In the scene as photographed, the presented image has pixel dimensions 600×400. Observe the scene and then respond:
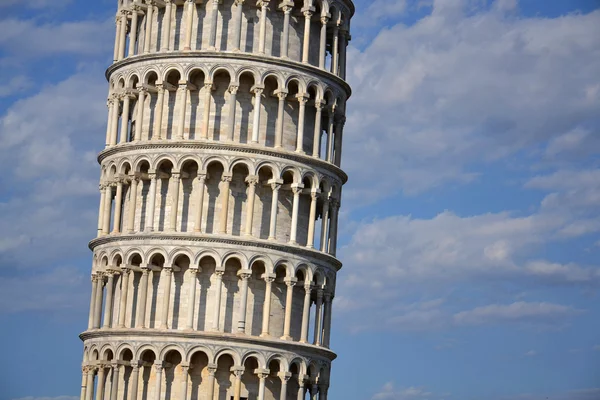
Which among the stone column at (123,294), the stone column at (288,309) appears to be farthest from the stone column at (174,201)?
the stone column at (288,309)

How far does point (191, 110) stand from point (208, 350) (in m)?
10.8

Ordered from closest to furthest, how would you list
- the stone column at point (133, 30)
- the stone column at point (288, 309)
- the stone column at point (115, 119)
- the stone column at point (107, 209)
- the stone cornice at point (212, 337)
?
the stone cornice at point (212, 337), the stone column at point (288, 309), the stone column at point (107, 209), the stone column at point (115, 119), the stone column at point (133, 30)

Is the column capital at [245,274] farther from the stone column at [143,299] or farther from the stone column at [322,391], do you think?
the stone column at [322,391]

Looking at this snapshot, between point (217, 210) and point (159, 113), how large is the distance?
4998 mm

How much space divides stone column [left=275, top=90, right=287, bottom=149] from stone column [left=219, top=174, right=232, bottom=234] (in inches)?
107

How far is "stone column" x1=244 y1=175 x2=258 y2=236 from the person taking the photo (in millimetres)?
64125

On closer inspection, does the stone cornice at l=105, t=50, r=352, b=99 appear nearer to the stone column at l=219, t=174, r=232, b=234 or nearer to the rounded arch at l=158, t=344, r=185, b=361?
the stone column at l=219, t=174, r=232, b=234

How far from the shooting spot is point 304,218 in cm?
6631

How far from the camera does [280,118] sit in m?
65.4

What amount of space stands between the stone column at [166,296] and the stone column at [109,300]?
2.91 meters

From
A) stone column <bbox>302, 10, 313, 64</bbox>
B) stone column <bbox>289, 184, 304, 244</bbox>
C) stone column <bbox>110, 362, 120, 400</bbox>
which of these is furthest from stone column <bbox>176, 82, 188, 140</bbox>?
stone column <bbox>110, 362, 120, 400</bbox>

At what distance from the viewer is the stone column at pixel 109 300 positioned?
65625mm

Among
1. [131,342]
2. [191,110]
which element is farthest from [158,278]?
[191,110]

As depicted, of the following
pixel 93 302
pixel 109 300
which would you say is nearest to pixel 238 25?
pixel 109 300
